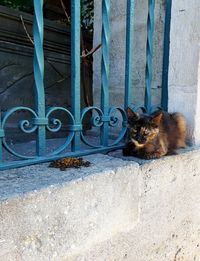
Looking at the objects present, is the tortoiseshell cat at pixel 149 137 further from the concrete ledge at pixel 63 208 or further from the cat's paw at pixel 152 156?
the concrete ledge at pixel 63 208

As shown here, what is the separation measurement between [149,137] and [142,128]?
75mm

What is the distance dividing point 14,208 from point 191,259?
1.52m

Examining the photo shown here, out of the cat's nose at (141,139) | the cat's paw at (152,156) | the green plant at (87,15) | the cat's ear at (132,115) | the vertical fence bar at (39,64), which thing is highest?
the green plant at (87,15)

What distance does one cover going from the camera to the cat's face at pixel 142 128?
1.86 meters

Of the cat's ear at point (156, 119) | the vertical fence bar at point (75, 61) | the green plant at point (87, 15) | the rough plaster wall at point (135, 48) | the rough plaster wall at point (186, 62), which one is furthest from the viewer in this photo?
the green plant at point (87, 15)

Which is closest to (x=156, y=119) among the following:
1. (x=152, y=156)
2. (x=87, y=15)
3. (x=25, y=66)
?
(x=152, y=156)

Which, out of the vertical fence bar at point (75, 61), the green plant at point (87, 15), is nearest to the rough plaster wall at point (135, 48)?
the green plant at point (87, 15)

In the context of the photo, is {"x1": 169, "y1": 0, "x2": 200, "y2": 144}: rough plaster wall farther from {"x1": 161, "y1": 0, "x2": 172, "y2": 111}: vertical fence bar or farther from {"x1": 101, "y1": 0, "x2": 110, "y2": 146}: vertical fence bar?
{"x1": 101, "y1": 0, "x2": 110, "y2": 146}: vertical fence bar

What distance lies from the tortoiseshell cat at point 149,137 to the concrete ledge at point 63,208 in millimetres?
231

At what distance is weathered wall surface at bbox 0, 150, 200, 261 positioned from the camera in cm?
117

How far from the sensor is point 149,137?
1.89m

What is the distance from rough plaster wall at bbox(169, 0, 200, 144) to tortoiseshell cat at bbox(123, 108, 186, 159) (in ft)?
0.63

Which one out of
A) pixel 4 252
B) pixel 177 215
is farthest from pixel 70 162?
pixel 177 215

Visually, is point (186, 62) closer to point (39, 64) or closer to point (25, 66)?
point (39, 64)
